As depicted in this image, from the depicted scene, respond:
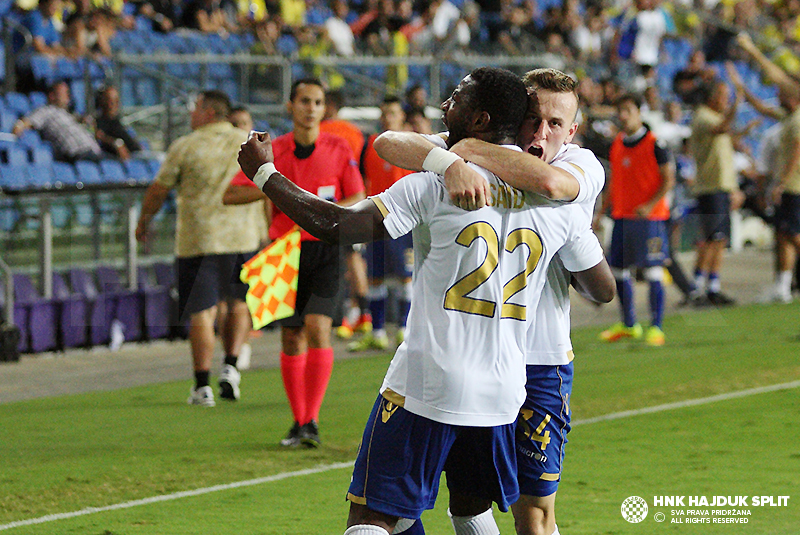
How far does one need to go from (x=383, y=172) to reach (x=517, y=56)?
30.8 feet

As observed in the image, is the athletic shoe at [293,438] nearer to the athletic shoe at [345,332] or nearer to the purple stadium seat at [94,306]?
the purple stadium seat at [94,306]

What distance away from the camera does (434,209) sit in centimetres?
323

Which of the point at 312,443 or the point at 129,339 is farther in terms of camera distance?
the point at 129,339

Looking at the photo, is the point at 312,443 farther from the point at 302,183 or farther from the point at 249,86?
the point at 249,86

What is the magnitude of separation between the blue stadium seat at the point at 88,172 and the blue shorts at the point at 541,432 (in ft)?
31.0

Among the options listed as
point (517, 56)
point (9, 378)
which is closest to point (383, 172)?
point (9, 378)

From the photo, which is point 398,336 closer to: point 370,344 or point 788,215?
point 370,344

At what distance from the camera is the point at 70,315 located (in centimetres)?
1070

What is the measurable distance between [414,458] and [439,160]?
0.83 metres

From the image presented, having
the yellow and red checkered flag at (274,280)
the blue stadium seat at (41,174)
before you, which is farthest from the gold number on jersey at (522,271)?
the blue stadium seat at (41,174)

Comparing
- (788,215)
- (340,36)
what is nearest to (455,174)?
(788,215)

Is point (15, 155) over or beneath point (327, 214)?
beneath

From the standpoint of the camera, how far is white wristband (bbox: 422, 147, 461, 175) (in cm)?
318

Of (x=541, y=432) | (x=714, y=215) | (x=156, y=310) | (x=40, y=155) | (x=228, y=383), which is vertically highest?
(x=541, y=432)
